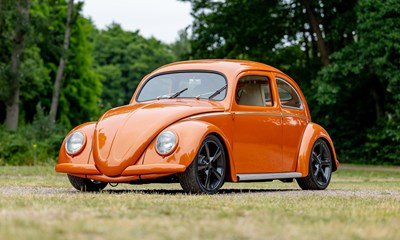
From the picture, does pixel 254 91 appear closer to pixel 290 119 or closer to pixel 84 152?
pixel 290 119

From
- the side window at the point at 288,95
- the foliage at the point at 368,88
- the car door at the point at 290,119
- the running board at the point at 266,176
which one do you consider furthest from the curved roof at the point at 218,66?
the foliage at the point at 368,88

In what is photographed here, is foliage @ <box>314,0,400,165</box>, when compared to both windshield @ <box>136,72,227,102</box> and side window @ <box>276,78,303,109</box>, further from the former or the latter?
windshield @ <box>136,72,227,102</box>

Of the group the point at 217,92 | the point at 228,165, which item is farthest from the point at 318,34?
the point at 228,165

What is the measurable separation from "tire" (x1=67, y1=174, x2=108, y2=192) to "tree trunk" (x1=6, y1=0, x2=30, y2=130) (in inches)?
924

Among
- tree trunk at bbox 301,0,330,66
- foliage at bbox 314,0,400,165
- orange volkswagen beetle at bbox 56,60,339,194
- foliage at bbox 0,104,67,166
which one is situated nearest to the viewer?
orange volkswagen beetle at bbox 56,60,339,194

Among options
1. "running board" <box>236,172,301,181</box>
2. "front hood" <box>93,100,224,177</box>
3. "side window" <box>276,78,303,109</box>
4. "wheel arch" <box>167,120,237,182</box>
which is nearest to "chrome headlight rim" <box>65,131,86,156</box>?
"front hood" <box>93,100,224,177</box>

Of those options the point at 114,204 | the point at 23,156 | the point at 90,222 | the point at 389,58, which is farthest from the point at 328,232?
the point at 389,58

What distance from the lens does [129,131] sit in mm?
10484

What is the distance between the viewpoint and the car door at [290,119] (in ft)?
41.3

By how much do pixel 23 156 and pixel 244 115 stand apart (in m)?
14.5

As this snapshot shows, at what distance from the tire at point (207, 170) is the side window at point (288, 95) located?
2.41m

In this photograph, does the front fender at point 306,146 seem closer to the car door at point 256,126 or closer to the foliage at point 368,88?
the car door at point 256,126

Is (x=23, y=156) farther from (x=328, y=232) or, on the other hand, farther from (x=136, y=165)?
(x=328, y=232)

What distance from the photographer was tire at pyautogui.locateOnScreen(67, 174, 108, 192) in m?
11.4
